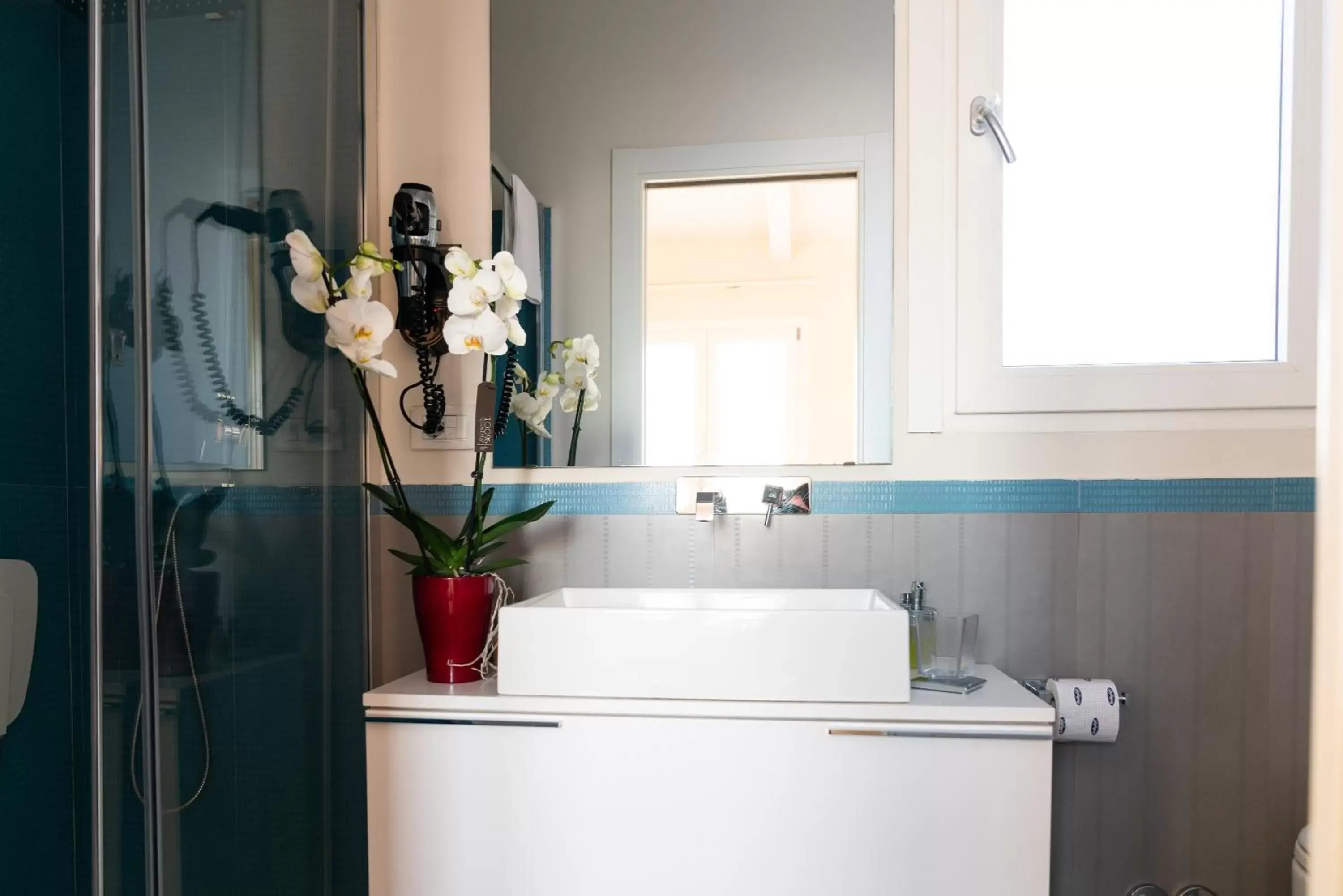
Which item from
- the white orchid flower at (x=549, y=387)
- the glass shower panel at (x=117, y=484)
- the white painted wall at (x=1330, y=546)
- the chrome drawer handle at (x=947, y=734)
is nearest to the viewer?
the white painted wall at (x=1330, y=546)

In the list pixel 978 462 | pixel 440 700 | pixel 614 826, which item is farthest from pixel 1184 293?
pixel 440 700

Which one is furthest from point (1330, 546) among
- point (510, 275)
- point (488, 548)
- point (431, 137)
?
point (431, 137)

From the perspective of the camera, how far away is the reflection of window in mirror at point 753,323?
5.27ft

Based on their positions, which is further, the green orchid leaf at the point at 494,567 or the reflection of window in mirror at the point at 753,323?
the reflection of window in mirror at the point at 753,323

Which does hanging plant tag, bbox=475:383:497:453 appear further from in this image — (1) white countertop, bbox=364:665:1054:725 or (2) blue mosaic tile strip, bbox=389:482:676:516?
(1) white countertop, bbox=364:665:1054:725

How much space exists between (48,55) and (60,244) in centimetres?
20

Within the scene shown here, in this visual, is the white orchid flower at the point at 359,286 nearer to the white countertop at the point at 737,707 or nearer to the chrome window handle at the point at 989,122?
the white countertop at the point at 737,707

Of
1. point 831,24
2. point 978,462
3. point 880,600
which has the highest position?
point 831,24

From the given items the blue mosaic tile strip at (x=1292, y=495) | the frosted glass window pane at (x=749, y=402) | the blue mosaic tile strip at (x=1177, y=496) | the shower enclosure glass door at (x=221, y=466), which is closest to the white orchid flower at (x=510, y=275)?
the shower enclosure glass door at (x=221, y=466)

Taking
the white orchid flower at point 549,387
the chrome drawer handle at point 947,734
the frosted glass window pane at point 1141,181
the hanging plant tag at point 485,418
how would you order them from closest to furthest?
the chrome drawer handle at point 947,734, the hanging plant tag at point 485,418, the frosted glass window pane at point 1141,181, the white orchid flower at point 549,387

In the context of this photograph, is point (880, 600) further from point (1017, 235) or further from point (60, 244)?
point (60, 244)

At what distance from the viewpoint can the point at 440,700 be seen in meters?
1.32

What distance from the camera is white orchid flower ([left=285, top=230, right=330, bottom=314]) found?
1286mm

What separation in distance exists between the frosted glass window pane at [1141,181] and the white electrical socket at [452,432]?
1.01 meters
